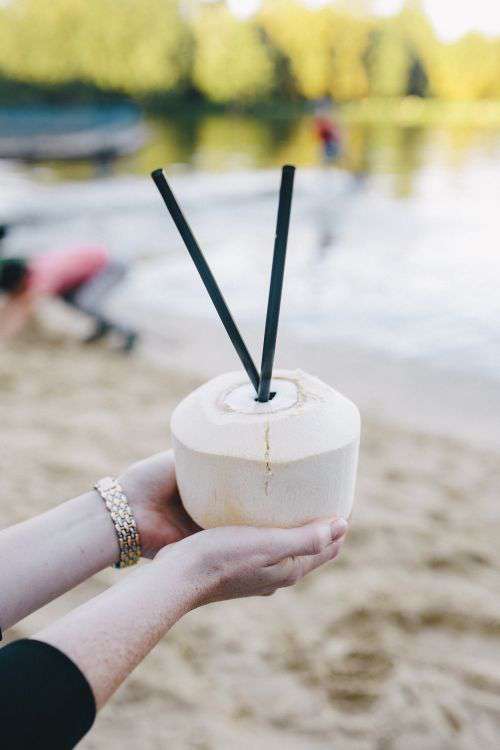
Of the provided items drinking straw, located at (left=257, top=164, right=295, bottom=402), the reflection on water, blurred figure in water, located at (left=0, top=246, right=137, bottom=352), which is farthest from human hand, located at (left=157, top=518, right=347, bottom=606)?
the reflection on water

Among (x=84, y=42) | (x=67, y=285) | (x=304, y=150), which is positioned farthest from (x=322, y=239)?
(x=84, y=42)

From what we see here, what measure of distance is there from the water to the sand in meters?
2.63

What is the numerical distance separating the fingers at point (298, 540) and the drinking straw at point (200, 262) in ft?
0.80

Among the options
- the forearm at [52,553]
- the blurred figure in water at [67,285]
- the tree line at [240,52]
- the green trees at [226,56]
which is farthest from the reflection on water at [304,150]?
the green trees at [226,56]

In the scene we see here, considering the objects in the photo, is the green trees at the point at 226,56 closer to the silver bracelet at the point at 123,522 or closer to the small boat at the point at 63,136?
the small boat at the point at 63,136

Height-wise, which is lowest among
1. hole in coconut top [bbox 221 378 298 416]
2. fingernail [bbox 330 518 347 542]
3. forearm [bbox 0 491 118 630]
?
forearm [bbox 0 491 118 630]

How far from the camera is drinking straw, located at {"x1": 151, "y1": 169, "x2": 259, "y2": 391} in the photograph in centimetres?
100

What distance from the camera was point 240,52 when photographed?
5388 centimetres

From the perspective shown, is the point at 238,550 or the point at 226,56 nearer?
the point at 238,550

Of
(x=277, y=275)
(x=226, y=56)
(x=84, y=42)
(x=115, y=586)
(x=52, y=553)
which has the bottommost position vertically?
(x=52, y=553)

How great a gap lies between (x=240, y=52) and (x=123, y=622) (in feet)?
194

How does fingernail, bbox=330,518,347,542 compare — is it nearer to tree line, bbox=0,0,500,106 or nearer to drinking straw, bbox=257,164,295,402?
drinking straw, bbox=257,164,295,402

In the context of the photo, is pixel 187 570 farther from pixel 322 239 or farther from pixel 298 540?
pixel 322 239

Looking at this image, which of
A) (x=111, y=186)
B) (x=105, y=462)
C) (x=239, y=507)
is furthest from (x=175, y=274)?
(x=111, y=186)
